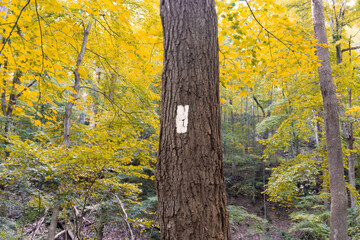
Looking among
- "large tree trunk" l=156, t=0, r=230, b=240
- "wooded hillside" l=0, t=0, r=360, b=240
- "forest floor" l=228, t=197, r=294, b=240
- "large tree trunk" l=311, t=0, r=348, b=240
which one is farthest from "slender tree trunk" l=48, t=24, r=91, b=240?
"forest floor" l=228, t=197, r=294, b=240

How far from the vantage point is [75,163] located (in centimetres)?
380

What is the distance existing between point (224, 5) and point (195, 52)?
1.38 metres

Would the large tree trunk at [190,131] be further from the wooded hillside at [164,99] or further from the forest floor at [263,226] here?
the forest floor at [263,226]

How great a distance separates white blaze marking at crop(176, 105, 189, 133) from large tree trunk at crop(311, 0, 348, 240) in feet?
13.0

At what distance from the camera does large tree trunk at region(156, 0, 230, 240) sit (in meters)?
1.17

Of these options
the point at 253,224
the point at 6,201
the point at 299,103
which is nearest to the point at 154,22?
the point at 6,201

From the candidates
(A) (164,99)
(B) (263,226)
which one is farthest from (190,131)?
(B) (263,226)

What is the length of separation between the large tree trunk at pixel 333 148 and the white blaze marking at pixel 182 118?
13.0ft

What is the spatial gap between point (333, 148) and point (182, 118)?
15.1 feet

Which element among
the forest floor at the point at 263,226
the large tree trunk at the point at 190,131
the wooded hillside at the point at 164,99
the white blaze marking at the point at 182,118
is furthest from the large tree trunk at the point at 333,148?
the forest floor at the point at 263,226

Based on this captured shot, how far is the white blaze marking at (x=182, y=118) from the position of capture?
127 cm

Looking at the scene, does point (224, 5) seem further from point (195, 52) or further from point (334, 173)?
point (334, 173)

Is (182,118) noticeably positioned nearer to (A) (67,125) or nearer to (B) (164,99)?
(B) (164,99)

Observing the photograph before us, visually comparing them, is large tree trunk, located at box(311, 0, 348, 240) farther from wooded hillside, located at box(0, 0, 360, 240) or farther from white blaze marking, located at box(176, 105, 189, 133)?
white blaze marking, located at box(176, 105, 189, 133)
